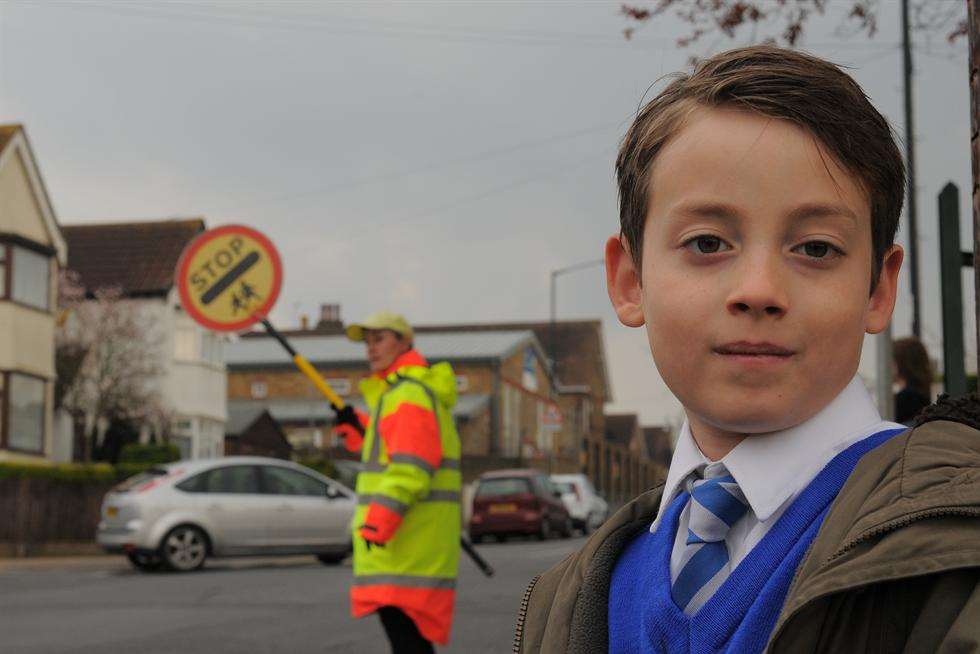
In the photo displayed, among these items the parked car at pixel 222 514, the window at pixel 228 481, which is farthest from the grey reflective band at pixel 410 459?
the window at pixel 228 481

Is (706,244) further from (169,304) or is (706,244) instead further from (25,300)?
(169,304)

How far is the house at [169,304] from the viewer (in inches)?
1607

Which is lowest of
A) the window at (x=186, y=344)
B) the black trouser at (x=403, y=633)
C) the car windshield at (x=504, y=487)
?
the car windshield at (x=504, y=487)

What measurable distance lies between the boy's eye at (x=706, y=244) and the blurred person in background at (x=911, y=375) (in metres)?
7.07

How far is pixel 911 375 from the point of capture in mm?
8531

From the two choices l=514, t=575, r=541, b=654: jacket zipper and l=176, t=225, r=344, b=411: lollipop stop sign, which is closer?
l=514, t=575, r=541, b=654: jacket zipper

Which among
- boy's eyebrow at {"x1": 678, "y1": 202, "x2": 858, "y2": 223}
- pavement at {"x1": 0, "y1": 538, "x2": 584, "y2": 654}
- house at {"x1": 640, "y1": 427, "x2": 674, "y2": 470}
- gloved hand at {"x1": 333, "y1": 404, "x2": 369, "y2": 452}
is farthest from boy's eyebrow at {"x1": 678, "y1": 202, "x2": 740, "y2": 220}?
house at {"x1": 640, "y1": 427, "x2": 674, "y2": 470}

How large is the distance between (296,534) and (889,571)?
20104 mm

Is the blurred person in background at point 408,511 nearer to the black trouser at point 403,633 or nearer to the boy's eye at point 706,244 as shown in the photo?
the black trouser at point 403,633

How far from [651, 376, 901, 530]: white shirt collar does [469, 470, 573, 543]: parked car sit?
3020 centimetres

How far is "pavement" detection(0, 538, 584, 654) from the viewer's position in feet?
32.8

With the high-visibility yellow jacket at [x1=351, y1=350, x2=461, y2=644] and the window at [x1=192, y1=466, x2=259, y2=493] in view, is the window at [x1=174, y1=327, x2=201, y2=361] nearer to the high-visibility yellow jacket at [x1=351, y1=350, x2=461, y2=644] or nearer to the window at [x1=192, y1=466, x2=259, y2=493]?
the window at [x1=192, y1=466, x2=259, y2=493]

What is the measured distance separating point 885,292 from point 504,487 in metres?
30.4

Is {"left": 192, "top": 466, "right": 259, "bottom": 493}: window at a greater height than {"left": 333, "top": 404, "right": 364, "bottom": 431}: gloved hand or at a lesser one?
lesser
